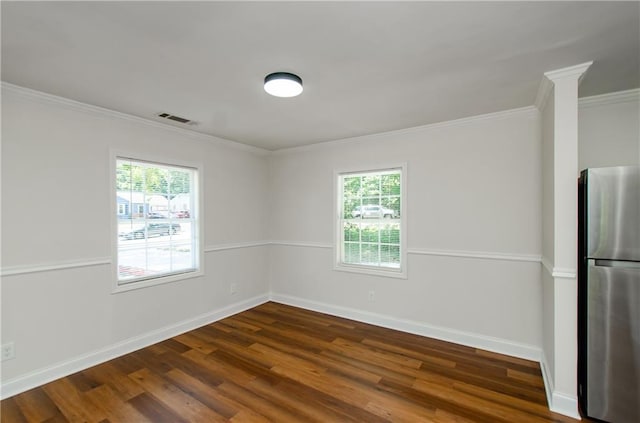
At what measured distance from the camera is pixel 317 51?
192 cm

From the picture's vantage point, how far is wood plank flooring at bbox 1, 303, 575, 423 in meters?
2.14

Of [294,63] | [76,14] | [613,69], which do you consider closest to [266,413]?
[294,63]

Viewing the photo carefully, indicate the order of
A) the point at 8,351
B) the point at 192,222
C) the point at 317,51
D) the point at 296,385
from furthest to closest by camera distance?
1. the point at 192,222
2. the point at 296,385
3. the point at 8,351
4. the point at 317,51

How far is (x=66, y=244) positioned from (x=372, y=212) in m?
3.34

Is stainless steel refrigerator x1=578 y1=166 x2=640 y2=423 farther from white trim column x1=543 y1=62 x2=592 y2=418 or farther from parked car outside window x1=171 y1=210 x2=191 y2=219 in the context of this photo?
parked car outside window x1=171 y1=210 x2=191 y2=219

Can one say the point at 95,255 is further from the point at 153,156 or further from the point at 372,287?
the point at 372,287

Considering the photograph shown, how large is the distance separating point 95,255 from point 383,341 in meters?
3.14

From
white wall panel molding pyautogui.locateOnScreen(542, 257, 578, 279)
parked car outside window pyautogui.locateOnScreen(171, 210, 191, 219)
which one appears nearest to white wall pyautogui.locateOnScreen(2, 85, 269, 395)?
parked car outside window pyautogui.locateOnScreen(171, 210, 191, 219)

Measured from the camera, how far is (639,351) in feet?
6.31

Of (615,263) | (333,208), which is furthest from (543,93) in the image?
(333,208)

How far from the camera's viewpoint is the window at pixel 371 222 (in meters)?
3.82

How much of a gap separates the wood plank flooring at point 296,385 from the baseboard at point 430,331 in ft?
0.34

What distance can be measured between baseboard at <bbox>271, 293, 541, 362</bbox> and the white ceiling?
7.94ft

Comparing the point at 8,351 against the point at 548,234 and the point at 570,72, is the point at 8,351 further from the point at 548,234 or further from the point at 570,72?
the point at 570,72
